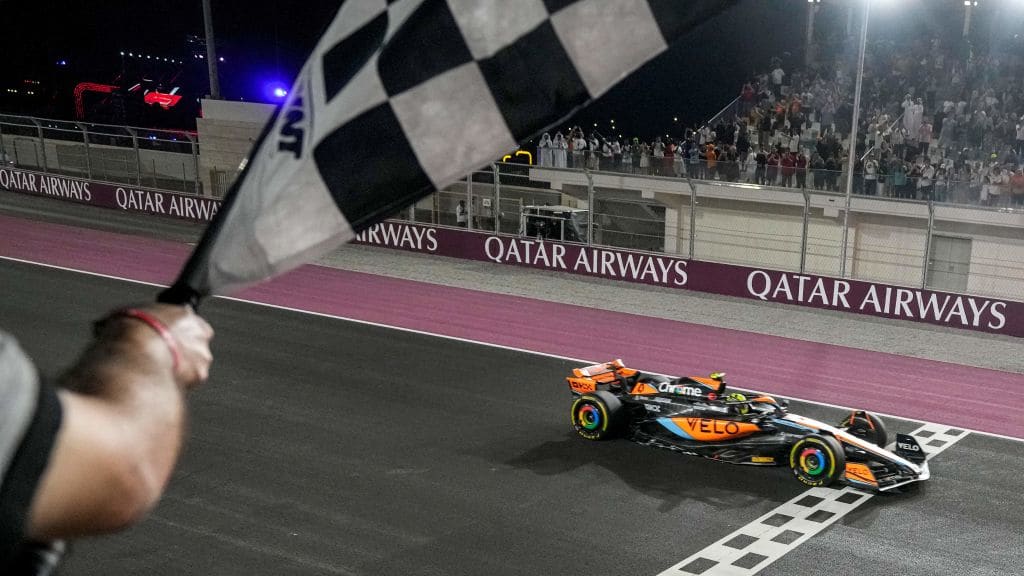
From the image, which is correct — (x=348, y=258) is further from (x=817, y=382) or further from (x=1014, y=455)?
(x=1014, y=455)

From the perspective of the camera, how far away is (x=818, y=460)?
910 centimetres

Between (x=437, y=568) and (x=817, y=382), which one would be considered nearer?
(x=437, y=568)

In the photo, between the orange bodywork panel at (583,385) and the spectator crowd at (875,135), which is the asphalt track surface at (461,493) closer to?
the orange bodywork panel at (583,385)

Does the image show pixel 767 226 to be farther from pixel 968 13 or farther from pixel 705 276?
pixel 968 13

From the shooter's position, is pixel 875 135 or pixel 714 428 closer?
pixel 714 428

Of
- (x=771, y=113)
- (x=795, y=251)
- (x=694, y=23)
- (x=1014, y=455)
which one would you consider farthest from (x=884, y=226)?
(x=694, y=23)

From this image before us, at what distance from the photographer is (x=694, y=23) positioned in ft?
5.73

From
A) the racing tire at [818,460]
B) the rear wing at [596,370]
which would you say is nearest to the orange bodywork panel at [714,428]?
the racing tire at [818,460]

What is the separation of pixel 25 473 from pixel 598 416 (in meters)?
9.34

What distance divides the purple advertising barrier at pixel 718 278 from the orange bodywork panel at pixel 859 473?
7.70 meters

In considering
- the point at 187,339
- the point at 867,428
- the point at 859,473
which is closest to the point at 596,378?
the point at 867,428

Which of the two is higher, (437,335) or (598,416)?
(598,416)

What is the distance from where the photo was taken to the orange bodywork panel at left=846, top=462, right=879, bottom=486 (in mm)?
9070

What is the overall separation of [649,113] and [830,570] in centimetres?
2037
